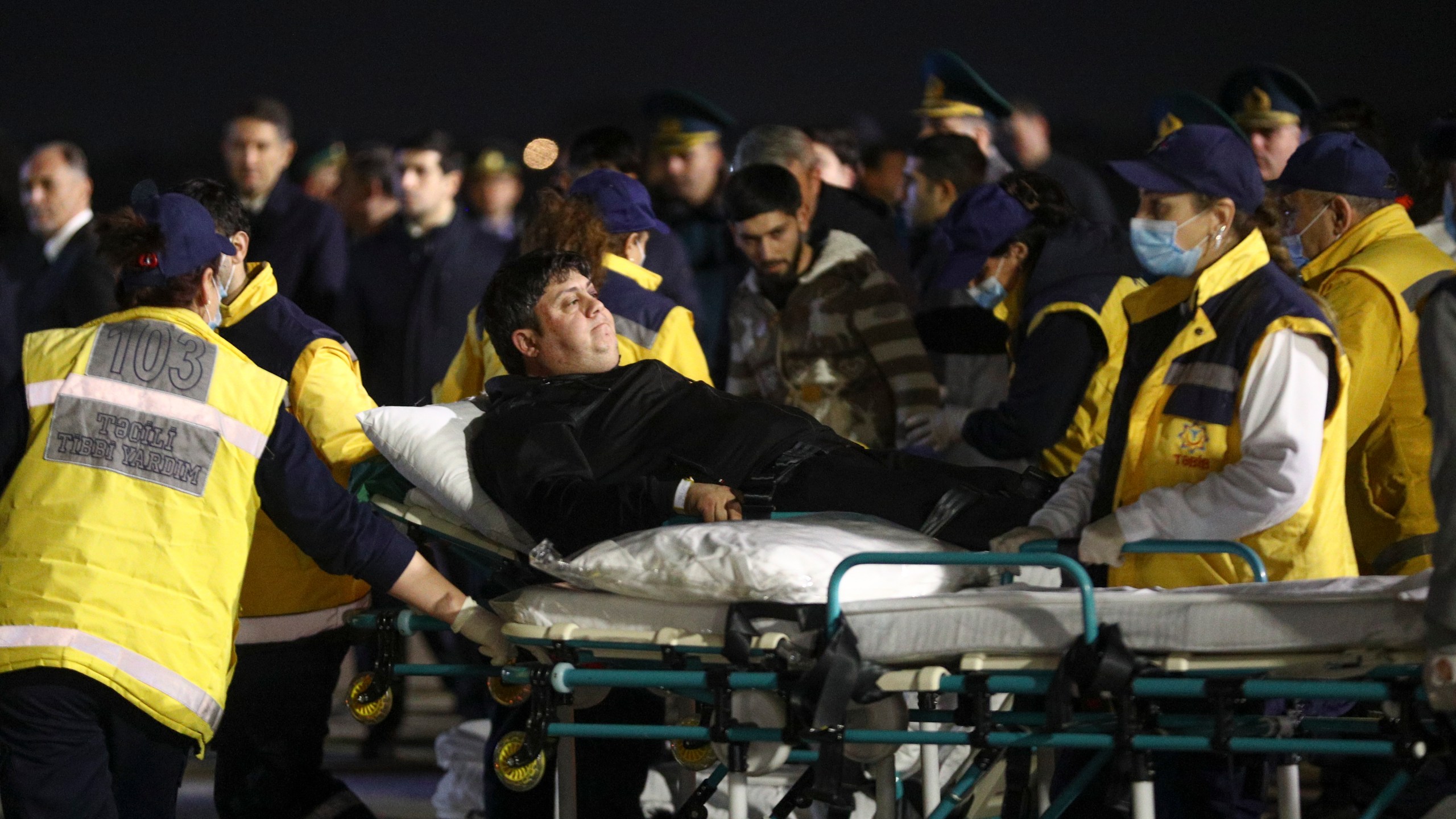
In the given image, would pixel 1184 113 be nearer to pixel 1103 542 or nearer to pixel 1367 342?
pixel 1367 342

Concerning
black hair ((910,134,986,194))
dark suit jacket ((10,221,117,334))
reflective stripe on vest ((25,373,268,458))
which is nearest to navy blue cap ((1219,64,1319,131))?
black hair ((910,134,986,194))

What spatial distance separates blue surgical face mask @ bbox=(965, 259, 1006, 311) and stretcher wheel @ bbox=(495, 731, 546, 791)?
1.64m

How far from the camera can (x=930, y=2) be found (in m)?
7.86

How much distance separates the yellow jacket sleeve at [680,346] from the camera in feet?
12.6

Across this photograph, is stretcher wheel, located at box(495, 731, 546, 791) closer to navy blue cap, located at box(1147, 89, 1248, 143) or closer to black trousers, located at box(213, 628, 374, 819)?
black trousers, located at box(213, 628, 374, 819)

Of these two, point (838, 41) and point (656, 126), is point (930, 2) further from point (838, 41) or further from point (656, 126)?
point (656, 126)

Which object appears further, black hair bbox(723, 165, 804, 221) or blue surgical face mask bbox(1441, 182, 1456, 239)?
black hair bbox(723, 165, 804, 221)

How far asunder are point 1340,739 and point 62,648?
1857 millimetres

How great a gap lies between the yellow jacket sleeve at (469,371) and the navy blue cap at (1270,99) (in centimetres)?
275

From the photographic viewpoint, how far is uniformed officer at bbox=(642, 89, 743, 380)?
211 inches

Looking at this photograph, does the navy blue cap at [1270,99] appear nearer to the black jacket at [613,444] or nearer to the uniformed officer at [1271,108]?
the uniformed officer at [1271,108]

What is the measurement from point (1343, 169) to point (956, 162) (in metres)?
1.54

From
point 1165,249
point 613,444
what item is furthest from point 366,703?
point 1165,249

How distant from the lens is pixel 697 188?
18.1 ft
